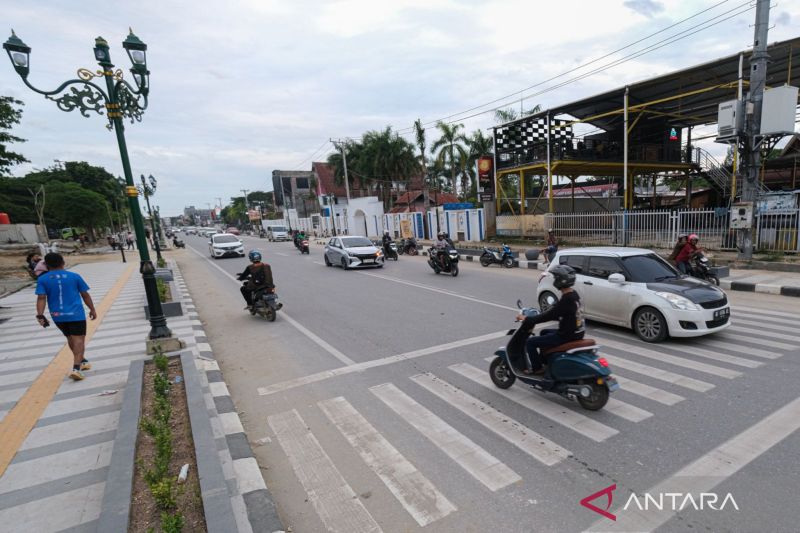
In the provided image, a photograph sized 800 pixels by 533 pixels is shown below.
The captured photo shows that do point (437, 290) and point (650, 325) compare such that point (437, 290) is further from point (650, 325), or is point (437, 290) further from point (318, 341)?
point (650, 325)

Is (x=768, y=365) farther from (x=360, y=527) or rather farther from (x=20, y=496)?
(x=20, y=496)

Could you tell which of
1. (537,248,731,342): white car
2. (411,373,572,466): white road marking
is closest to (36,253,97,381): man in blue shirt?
(411,373,572,466): white road marking

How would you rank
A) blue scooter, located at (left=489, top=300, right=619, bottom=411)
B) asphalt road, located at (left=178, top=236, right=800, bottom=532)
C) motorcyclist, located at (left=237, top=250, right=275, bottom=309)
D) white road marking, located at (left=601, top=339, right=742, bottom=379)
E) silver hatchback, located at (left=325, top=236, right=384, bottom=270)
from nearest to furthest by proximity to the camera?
1. asphalt road, located at (left=178, top=236, right=800, bottom=532)
2. blue scooter, located at (left=489, top=300, right=619, bottom=411)
3. white road marking, located at (left=601, top=339, right=742, bottom=379)
4. motorcyclist, located at (left=237, top=250, right=275, bottom=309)
5. silver hatchback, located at (left=325, top=236, right=384, bottom=270)

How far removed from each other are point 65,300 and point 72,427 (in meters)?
2.06

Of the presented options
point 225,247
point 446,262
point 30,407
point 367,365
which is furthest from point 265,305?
point 225,247

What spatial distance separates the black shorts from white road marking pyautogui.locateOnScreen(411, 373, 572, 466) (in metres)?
4.84

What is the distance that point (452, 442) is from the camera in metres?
3.84

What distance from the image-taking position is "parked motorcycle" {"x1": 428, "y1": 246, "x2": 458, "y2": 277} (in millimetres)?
14000

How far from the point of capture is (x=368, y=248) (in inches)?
681

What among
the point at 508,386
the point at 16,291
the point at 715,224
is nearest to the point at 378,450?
the point at 508,386

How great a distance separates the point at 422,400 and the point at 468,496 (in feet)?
5.44

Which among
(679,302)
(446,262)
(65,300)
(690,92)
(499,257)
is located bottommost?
(499,257)

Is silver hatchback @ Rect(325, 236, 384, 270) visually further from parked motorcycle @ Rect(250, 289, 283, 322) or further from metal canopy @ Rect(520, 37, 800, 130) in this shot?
metal canopy @ Rect(520, 37, 800, 130)

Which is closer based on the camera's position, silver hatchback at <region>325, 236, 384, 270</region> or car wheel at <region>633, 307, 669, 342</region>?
car wheel at <region>633, 307, 669, 342</region>
